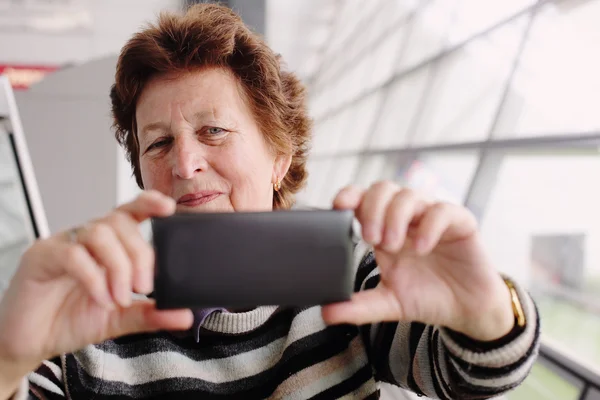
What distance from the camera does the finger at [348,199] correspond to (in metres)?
0.62

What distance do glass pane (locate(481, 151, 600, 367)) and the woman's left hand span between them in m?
1.73

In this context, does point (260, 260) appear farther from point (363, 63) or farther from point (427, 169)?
point (363, 63)

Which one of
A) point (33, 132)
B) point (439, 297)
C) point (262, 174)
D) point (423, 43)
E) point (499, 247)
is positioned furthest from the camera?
point (423, 43)

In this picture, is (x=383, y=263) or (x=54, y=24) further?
(x=54, y=24)

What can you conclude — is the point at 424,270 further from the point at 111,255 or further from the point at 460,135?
the point at 460,135

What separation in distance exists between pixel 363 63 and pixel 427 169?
138 inches

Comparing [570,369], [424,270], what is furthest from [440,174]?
[424,270]

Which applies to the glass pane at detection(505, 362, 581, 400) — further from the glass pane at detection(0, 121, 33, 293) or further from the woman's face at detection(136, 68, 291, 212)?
the glass pane at detection(0, 121, 33, 293)

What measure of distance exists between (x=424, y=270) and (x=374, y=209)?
16 centimetres

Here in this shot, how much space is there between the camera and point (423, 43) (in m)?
5.58

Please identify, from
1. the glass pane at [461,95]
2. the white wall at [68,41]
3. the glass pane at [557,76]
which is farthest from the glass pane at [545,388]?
the white wall at [68,41]

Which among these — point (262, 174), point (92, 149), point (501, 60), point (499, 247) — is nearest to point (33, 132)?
point (92, 149)

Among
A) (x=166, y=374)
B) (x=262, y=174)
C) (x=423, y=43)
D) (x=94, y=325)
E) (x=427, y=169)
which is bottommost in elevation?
(x=166, y=374)

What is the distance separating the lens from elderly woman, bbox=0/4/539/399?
58 cm
